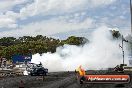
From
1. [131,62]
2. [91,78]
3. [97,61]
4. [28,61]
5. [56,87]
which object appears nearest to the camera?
[91,78]

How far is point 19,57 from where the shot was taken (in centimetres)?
10062

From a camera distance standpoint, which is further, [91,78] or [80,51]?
[80,51]

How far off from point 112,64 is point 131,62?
3995cm

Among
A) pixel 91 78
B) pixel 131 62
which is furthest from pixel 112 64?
pixel 91 78

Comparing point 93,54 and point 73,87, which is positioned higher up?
point 93,54

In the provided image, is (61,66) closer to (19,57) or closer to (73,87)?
(19,57)

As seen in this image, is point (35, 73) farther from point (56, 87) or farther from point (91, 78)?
point (91, 78)

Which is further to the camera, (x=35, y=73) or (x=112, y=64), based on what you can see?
(x=112, y=64)


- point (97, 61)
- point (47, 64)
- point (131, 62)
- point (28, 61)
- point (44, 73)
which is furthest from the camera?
point (97, 61)

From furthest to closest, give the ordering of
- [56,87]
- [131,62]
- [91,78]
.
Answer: [131,62], [56,87], [91,78]

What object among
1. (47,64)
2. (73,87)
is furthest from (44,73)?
(47,64)

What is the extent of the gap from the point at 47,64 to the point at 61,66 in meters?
4.67

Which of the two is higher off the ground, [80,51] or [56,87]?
[80,51]

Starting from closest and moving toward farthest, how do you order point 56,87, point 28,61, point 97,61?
1. point 56,87
2. point 28,61
3. point 97,61
